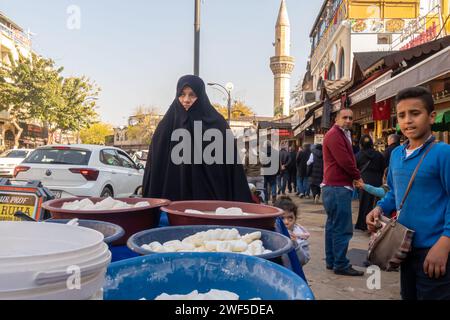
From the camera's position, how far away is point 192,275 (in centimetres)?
110

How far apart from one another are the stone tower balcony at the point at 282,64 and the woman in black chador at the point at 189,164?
5283 centimetres

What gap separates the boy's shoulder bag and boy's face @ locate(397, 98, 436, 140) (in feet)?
0.28

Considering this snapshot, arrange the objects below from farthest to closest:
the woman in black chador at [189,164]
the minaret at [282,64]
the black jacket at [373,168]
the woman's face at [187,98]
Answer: the minaret at [282,64] → the black jacket at [373,168] → the woman's face at [187,98] → the woman in black chador at [189,164]

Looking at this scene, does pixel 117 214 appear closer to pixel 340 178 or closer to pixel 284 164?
pixel 340 178

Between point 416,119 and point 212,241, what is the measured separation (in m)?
1.36

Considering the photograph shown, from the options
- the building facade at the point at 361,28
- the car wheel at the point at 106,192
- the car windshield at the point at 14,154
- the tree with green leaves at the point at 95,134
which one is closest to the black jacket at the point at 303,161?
the building facade at the point at 361,28

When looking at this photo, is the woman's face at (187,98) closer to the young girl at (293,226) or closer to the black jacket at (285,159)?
the young girl at (293,226)

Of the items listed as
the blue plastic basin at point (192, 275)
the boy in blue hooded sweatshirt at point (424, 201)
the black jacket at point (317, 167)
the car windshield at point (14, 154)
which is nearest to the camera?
the blue plastic basin at point (192, 275)

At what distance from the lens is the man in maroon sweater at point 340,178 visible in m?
4.14

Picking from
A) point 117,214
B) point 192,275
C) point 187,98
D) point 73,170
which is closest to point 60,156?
point 73,170

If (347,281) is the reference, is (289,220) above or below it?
above

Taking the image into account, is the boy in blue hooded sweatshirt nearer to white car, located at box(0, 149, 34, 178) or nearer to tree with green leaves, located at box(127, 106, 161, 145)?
white car, located at box(0, 149, 34, 178)

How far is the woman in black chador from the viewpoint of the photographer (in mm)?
2477

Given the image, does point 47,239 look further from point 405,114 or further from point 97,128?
point 97,128
